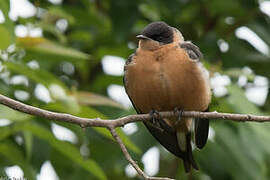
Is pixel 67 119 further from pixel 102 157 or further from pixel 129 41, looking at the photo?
pixel 129 41

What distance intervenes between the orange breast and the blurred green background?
0.20 metres

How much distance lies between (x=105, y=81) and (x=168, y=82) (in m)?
1.06

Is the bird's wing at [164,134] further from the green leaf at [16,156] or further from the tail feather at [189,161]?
the green leaf at [16,156]

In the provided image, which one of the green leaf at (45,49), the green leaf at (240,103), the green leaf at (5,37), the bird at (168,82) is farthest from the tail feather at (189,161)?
the green leaf at (5,37)

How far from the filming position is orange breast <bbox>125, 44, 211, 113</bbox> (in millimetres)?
4391

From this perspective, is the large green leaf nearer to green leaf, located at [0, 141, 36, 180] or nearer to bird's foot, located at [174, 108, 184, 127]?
green leaf, located at [0, 141, 36, 180]

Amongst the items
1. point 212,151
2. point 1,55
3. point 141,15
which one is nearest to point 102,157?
point 212,151

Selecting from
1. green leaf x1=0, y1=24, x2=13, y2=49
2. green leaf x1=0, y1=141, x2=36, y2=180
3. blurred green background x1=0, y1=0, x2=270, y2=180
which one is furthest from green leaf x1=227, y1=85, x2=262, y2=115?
green leaf x1=0, y1=24, x2=13, y2=49

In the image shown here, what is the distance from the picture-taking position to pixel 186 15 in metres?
5.95

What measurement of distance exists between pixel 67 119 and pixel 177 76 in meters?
1.33

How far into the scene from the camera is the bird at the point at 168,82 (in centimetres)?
439

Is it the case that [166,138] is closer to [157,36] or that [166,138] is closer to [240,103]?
[240,103]

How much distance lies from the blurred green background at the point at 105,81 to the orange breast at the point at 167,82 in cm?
20

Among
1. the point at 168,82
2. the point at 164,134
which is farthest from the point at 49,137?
the point at 164,134
